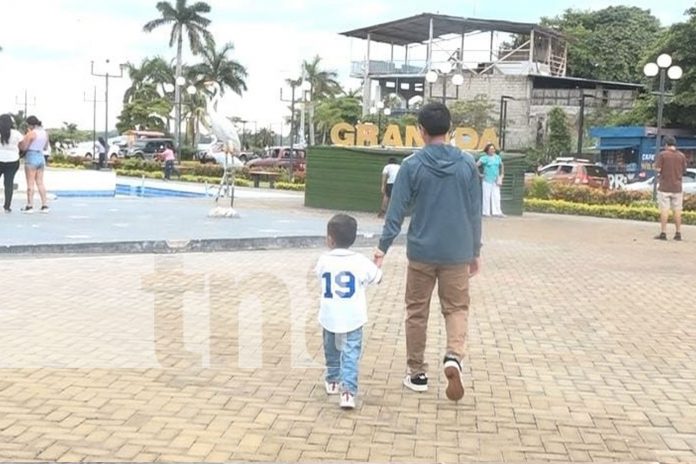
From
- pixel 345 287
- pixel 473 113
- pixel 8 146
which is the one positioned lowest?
pixel 345 287

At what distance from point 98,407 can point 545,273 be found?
21.2ft

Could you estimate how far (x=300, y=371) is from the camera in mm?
5324

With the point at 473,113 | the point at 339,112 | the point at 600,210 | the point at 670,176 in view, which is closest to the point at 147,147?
the point at 339,112

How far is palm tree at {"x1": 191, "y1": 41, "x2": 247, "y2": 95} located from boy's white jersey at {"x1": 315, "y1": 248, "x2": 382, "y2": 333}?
56.3m

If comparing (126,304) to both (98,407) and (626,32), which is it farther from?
(626,32)

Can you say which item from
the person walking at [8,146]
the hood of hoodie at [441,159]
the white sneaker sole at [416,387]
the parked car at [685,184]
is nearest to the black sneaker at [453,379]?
the white sneaker sole at [416,387]

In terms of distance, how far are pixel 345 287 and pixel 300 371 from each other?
99cm

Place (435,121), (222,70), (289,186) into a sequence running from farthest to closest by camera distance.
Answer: (222,70)
(289,186)
(435,121)

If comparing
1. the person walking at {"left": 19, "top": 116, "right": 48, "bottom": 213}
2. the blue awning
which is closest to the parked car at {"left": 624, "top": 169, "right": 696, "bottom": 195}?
the blue awning

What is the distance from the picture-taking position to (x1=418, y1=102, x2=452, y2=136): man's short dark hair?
15.5 ft

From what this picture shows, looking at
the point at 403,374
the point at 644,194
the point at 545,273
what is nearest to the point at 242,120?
the point at 644,194

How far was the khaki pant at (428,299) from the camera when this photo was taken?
4777 millimetres

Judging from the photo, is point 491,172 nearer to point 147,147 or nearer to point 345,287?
point 345,287

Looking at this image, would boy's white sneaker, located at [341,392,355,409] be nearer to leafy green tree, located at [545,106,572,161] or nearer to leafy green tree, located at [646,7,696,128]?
leafy green tree, located at [646,7,696,128]
